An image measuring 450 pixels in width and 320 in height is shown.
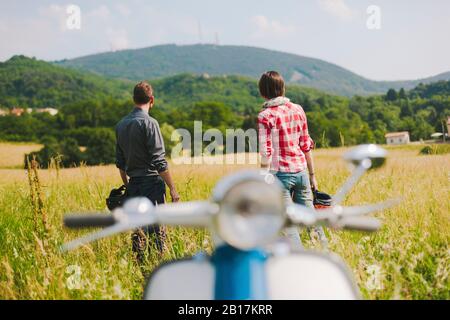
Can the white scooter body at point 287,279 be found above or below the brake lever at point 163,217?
below

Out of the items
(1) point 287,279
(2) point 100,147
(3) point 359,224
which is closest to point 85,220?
(1) point 287,279

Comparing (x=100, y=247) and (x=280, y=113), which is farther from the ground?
(x=280, y=113)

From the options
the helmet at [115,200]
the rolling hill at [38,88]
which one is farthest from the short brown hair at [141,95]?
the rolling hill at [38,88]

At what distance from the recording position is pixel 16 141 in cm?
6369

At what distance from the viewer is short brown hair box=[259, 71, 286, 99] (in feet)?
11.4

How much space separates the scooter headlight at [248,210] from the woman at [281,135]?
255 centimetres

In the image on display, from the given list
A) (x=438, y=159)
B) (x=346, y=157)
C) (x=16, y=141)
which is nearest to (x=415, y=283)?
(x=346, y=157)

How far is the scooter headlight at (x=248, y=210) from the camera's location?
85 cm

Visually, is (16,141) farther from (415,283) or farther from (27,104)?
(415,283)

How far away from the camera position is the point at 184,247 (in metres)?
3.55

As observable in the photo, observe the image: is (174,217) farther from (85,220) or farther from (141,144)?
(141,144)

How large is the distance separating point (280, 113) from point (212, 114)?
78.9 metres

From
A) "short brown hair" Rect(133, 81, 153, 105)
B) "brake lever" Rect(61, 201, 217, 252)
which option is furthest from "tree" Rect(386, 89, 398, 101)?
"brake lever" Rect(61, 201, 217, 252)

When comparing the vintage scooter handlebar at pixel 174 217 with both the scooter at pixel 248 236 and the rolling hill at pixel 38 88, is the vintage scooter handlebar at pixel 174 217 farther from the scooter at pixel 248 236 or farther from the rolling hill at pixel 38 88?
the rolling hill at pixel 38 88
